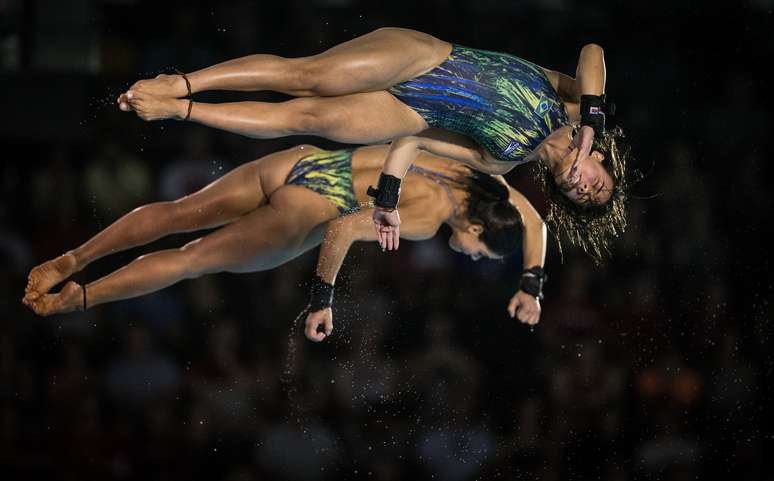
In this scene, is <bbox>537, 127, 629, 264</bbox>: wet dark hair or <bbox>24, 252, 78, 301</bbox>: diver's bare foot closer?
<bbox>537, 127, 629, 264</bbox>: wet dark hair

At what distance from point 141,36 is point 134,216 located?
1203 millimetres

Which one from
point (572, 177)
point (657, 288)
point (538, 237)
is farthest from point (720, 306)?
point (572, 177)

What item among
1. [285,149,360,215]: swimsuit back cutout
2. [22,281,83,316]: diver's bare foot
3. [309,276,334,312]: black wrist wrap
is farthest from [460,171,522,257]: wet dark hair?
[22,281,83,316]: diver's bare foot

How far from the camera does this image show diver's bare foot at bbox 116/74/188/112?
10.4ft

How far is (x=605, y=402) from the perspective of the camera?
204 inches

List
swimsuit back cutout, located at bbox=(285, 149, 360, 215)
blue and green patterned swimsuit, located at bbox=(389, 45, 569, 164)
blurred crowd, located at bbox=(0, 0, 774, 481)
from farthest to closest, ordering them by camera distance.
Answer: blurred crowd, located at bbox=(0, 0, 774, 481), swimsuit back cutout, located at bbox=(285, 149, 360, 215), blue and green patterned swimsuit, located at bbox=(389, 45, 569, 164)

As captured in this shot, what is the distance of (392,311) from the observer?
16.4 ft

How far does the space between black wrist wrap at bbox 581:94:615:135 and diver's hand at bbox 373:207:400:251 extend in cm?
75

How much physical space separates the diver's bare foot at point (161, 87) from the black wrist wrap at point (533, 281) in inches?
60.7

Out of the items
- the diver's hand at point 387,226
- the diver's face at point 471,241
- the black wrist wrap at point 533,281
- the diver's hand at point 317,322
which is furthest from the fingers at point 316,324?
the black wrist wrap at point 533,281

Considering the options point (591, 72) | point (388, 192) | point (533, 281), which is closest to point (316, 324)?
point (388, 192)

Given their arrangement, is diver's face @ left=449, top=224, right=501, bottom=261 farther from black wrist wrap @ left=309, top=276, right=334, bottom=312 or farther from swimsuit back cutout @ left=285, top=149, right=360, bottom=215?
black wrist wrap @ left=309, top=276, right=334, bottom=312

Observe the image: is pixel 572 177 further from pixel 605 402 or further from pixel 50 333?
pixel 50 333

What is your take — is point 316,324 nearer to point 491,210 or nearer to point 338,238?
point 338,238
